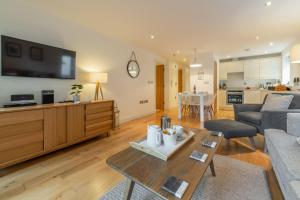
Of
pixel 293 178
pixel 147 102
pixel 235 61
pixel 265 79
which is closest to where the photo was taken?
pixel 293 178

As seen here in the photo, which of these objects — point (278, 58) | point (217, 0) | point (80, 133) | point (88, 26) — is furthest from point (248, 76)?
point (80, 133)

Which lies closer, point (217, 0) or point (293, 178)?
point (293, 178)

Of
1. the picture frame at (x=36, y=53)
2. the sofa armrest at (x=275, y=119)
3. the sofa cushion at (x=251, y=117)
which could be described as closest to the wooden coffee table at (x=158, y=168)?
the sofa armrest at (x=275, y=119)

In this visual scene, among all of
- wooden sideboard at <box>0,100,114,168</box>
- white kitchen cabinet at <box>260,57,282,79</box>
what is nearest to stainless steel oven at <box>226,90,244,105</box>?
white kitchen cabinet at <box>260,57,282,79</box>

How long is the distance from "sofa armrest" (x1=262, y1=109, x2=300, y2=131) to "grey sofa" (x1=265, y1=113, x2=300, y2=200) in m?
0.46

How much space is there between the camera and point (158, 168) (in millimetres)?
1085

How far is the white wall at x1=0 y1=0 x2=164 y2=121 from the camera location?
2.29 metres

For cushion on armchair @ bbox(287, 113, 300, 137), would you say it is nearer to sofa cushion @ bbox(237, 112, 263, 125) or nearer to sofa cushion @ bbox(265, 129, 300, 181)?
sofa cushion @ bbox(265, 129, 300, 181)

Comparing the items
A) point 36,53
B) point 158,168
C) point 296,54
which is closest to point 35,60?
point 36,53

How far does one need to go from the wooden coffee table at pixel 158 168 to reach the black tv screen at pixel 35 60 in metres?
2.13

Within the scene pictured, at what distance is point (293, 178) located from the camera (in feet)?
3.43

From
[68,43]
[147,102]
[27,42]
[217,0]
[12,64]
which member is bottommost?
[147,102]

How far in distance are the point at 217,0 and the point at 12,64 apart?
3.12 metres

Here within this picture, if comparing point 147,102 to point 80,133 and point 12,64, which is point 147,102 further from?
point 12,64
